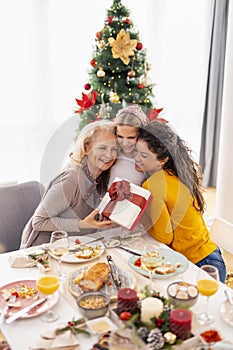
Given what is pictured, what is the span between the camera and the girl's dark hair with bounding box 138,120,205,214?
210 cm

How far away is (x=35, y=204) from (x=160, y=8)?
8.43 feet

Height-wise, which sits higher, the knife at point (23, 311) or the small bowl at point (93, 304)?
the small bowl at point (93, 304)

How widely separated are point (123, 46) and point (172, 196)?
5.04 feet

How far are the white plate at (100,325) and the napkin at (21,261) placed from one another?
47cm

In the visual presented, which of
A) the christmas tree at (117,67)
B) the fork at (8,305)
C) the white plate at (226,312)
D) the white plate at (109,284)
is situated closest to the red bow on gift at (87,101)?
the christmas tree at (117,67)

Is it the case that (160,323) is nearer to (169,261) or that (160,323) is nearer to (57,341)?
(57,341)

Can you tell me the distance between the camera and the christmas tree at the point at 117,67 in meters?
3.25

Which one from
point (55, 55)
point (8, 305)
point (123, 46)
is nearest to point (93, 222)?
point (8, 305)

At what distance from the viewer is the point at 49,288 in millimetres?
1481

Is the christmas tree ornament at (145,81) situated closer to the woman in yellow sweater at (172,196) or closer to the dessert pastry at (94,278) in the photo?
the woman in yellow sweater at (172,196)

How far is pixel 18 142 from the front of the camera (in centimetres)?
389

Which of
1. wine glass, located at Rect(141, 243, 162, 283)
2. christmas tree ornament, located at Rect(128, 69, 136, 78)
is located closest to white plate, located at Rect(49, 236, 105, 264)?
wine glass, located at Rect(141, 243, 162, 283)

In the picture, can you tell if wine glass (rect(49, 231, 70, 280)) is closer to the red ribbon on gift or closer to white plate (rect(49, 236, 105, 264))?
white plate (rect(49, 236, 105, 264))

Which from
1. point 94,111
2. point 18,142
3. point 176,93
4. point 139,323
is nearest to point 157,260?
point 139,323
